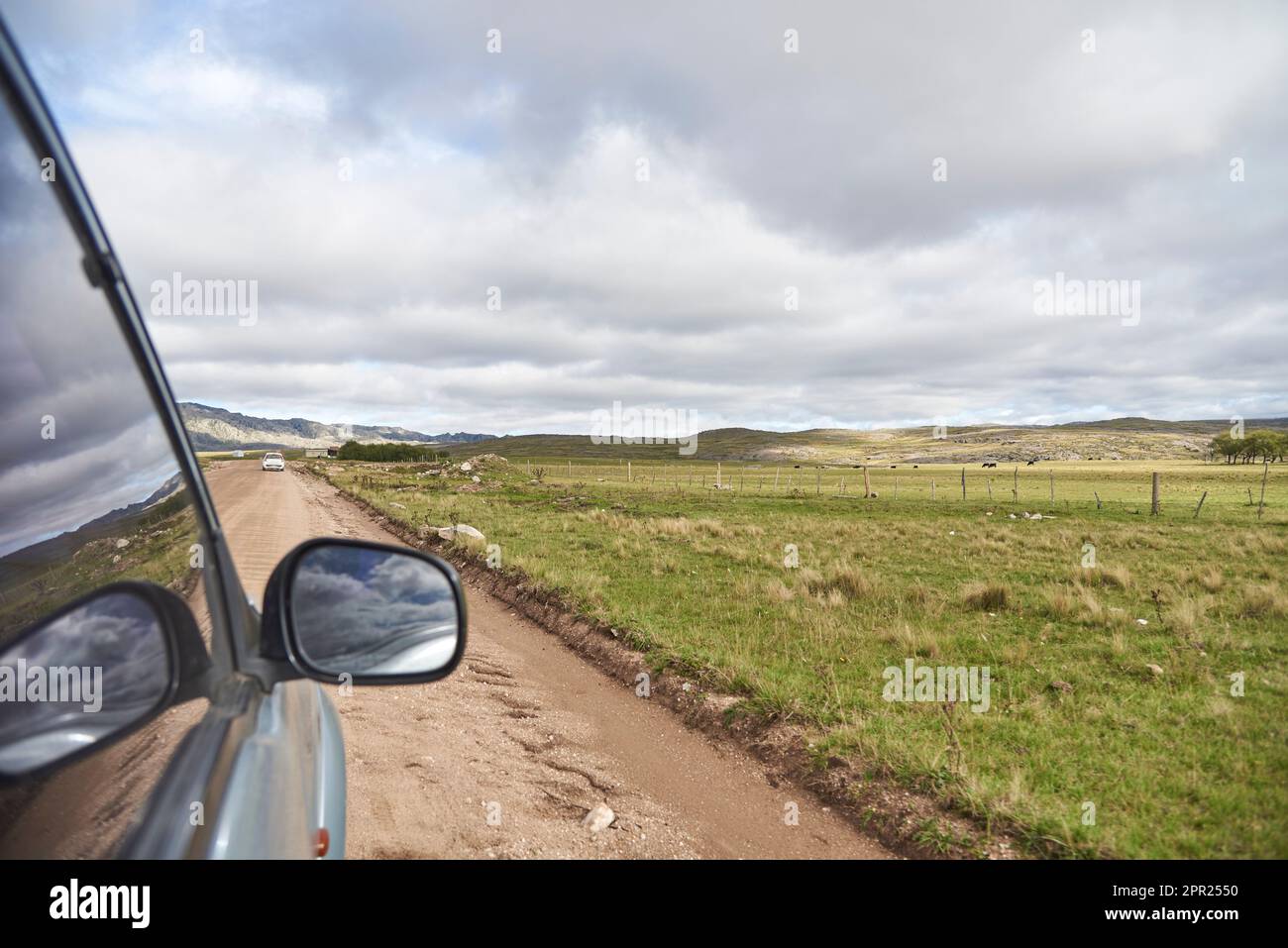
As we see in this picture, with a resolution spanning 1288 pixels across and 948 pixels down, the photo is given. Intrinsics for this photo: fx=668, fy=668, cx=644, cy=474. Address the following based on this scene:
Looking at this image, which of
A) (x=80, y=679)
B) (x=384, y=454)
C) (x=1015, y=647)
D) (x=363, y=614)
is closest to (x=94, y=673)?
(x=80, y=679)

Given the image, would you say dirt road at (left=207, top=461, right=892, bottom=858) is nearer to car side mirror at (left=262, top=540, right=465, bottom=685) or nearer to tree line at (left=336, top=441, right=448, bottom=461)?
car side mirror at (left=262, top=540, right=465, bottom=685)

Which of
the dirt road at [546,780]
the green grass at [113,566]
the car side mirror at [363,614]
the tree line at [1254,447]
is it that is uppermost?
the tree line at [1254,447]

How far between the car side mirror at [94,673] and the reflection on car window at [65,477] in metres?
0.03

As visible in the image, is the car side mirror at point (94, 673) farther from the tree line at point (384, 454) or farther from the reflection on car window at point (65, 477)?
the tree line at point (384, 454)

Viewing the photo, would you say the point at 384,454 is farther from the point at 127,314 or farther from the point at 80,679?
the point at 80,679

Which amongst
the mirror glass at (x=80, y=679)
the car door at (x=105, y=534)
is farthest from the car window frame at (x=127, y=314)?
the mirror glass at (x=80, y=679)

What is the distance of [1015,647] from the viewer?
8.59 metres

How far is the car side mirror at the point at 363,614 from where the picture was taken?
1656 mm

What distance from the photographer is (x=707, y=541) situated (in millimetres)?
17750

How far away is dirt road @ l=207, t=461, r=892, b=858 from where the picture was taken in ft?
13.8

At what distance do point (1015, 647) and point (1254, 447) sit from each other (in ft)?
444

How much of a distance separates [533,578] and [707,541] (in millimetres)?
6941

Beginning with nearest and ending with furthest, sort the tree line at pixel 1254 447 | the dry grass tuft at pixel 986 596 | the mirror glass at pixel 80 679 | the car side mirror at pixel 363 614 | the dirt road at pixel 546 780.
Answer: the mirror glass at pixel 80 679 → the car side mirror at pixel 363 614 → the dirt road at pixel 546 780 → the dry grass tuft at pixel 986 596 → the tree line at pixel 1254 447
